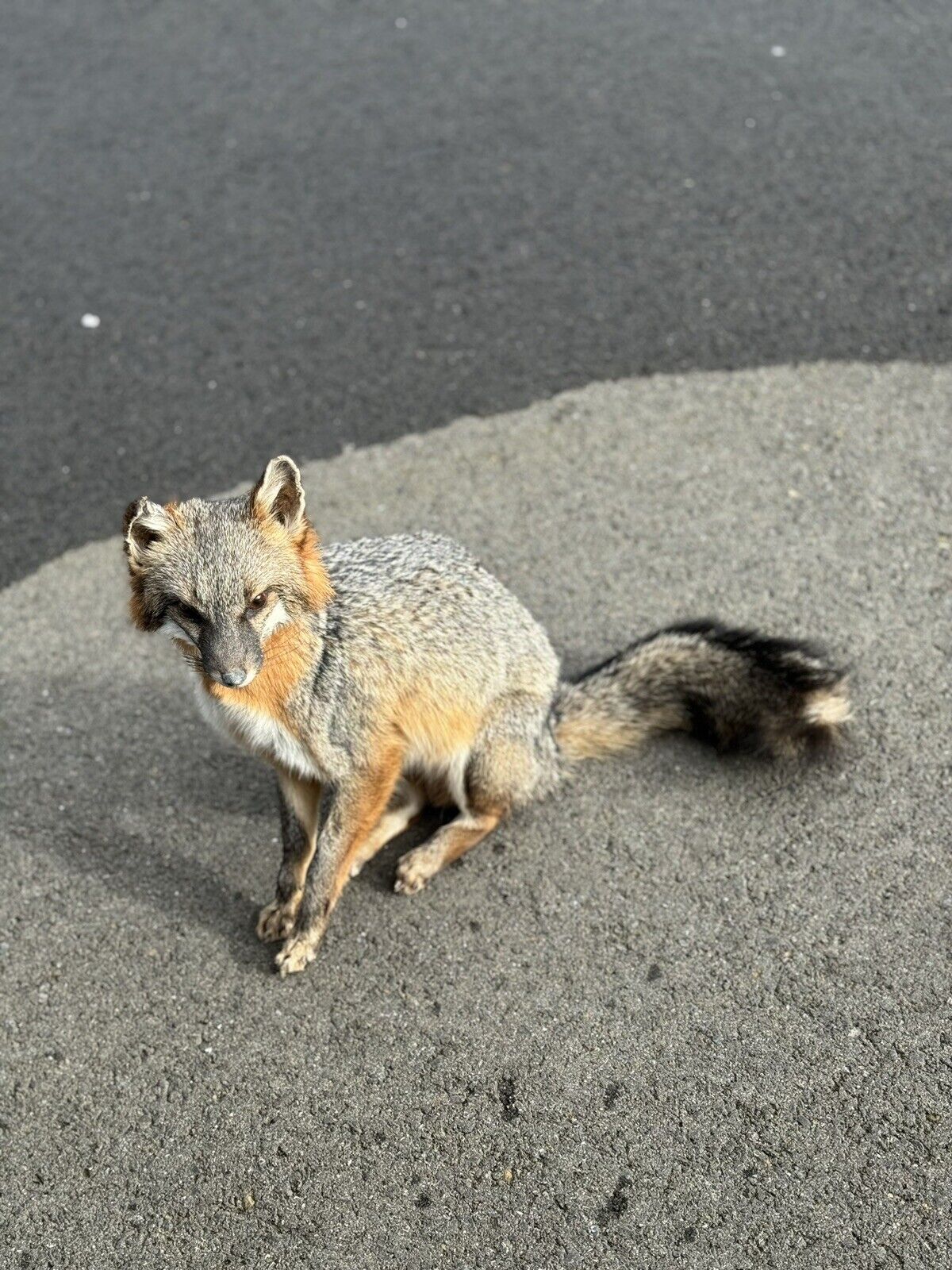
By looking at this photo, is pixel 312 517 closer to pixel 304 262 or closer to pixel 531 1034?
pixel 304 262

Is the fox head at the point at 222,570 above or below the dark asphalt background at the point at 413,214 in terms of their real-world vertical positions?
above

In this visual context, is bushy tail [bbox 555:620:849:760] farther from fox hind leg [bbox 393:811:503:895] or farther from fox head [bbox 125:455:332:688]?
fox head [bbox 125:455:332:688]

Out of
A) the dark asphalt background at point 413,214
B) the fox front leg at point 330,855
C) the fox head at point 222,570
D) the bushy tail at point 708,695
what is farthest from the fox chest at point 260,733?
the dark asphalt background at point 413,214

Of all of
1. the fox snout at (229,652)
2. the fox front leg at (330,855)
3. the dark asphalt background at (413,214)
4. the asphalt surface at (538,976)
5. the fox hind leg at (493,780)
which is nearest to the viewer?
the asphalt surface at (538,976)

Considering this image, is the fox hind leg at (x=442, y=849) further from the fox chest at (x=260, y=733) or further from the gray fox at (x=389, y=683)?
the fox chest at (x=260, y=733)

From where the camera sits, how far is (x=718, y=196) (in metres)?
8.80

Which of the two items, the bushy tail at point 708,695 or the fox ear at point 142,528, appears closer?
the fox ear at point 142,528

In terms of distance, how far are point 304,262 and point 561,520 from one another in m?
3.03

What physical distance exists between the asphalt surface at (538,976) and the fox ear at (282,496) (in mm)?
1542

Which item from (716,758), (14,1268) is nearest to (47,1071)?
(14,1268)

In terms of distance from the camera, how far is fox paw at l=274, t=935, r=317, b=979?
485 cm

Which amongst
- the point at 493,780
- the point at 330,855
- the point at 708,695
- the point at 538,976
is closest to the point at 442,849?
the point at 493,780

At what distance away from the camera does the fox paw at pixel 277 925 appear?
5.00 meters

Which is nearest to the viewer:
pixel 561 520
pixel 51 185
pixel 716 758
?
pixel 716 758
